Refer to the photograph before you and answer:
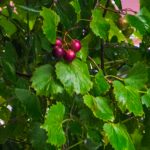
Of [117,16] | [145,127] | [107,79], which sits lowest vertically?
[145,127]

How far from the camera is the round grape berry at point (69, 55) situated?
1.95 ft

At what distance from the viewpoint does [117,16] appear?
2.75 feet

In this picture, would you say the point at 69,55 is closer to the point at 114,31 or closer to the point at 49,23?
the point at 49,23

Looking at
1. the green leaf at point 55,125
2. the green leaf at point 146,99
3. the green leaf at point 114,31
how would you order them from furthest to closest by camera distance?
the green leaf at point 114,31 < the green leaf at point 146,99 < the green leaf at point 55,125

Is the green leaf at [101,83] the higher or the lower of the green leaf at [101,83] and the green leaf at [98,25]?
the lower

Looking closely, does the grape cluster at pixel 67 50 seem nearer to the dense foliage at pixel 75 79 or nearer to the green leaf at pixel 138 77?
the dense foliage at pixel 75 79

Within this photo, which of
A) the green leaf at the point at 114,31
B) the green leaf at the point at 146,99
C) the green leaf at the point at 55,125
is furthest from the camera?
the green leaf at the point at 114,31

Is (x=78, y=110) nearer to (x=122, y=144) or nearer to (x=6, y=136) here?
(x=122, y=144)

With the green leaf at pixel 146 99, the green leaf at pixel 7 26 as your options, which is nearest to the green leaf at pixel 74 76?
the green leaf at pixel 146 99

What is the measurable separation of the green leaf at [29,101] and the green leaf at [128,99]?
13cm

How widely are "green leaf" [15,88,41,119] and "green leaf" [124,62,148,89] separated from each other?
0.15 meters

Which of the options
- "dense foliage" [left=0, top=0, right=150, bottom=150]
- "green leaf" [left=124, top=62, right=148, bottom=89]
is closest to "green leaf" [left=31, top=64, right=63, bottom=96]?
"dense foliage" [left=0, top=0, right=150, bottom=150]

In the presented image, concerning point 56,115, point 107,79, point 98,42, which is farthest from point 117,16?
point 56,115

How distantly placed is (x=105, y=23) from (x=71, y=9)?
7 centimetres
